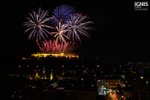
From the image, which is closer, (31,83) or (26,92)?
(26,92)

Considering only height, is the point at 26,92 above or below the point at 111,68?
below

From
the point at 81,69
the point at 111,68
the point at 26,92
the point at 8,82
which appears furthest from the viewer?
the point at 111,68

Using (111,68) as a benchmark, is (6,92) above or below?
below

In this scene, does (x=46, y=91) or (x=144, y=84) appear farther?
(x=144, y=84)

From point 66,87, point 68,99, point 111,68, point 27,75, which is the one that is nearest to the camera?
point 68,99

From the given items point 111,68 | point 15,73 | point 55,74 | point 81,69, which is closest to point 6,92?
point 15,73

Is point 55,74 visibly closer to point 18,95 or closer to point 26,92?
point 26,92

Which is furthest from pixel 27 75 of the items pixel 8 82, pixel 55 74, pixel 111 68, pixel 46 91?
pixel 111 68

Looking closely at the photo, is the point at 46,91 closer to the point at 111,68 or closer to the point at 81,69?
the point at 81,69

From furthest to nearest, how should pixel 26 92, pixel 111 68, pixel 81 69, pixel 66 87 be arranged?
pixel 111 68
pixel 81 69
pixel 66 87
pixel 26 92
